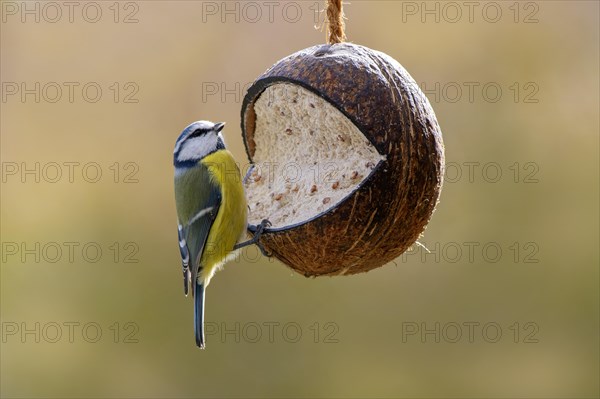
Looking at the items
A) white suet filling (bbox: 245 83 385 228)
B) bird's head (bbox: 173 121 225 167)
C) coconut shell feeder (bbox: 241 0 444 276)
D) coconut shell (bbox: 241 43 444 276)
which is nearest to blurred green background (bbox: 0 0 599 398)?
bird's head (bbox: 173 121 225 167)

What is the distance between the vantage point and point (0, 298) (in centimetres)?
573

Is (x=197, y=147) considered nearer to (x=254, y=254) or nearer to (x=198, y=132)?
(x=198, y=132)

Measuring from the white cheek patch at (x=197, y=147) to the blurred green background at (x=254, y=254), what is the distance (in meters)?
1.95

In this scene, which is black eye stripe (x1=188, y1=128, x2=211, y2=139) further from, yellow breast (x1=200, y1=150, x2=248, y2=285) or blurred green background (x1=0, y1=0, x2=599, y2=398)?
blurred green background (x1=0, y1=0, x2=599, y2=398)

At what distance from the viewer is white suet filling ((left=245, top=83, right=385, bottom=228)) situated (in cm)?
313

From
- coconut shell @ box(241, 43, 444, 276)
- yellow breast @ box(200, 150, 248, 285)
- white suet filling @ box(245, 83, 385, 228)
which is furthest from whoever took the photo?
yellow breast @ box(200, 150, 248, 285)

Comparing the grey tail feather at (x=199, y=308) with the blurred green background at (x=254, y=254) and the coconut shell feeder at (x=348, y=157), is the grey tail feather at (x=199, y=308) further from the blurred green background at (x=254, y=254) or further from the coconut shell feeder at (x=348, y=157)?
the blurred green background at (x=254, y=254)

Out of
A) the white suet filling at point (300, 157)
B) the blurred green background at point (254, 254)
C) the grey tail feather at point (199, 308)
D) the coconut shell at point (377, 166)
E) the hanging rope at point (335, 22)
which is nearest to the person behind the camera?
the coconut shell at point (377, 166)

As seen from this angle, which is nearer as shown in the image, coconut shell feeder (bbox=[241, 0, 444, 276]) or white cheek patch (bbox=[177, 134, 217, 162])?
coconut shell feeder (bbox=[241, 0, 444, 276])

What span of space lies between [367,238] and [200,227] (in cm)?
89

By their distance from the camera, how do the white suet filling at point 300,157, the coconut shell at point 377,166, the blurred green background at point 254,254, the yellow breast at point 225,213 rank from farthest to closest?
the blurred green background at point 254,254 → the yellow breast at point 225,213 → the white suet filling at point 300,157 → the coconut shell at point 377,166

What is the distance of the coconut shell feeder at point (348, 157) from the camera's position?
2.98 meters

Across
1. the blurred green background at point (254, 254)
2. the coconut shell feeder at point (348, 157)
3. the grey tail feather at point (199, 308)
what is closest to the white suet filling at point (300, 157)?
the coconut shell feeder at point (348, 157)

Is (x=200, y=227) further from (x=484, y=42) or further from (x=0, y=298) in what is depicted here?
(x=484, y=42)
